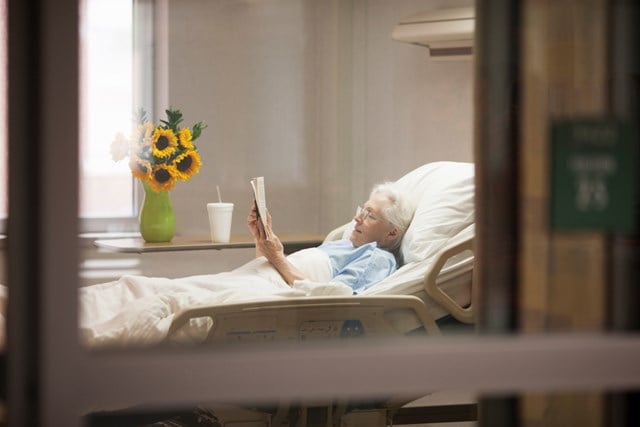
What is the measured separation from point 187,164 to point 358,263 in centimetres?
60

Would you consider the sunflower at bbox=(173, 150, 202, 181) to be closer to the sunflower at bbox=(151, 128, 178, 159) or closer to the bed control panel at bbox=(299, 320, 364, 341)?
the sunflower at bbox=(151, 128, 178, 159)

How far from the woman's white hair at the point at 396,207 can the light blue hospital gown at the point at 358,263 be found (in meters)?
0.09

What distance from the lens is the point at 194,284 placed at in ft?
7.92

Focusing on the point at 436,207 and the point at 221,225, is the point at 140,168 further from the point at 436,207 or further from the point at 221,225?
the point at 436,207

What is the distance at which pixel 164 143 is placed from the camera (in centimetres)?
255

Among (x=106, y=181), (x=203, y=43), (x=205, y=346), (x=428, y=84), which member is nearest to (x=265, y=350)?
(x=205, y=346)

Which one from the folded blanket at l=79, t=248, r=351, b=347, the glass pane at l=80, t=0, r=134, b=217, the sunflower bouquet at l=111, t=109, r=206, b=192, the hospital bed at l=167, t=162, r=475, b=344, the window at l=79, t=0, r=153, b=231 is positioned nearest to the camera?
the window at l=79, t=0, r=153, b=231

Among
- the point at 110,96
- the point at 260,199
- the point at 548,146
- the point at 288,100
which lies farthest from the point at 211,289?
the point at 548,146

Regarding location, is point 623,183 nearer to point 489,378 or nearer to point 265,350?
point 489,378

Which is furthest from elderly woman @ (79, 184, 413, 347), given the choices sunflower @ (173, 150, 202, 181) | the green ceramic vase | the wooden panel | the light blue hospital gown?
the wooden panel

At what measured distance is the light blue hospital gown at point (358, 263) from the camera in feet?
8.49

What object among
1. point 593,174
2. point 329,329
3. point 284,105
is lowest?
point 329,329

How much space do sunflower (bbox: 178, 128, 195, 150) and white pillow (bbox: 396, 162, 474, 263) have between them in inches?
29.3

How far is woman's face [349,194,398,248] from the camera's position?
110 inches
